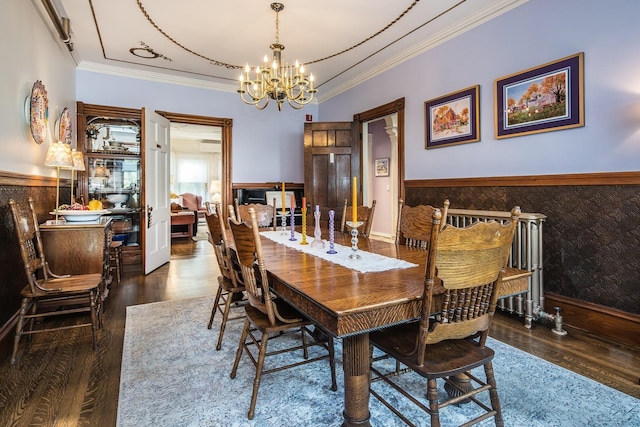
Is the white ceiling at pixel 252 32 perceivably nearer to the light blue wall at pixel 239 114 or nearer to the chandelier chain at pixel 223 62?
the chandelier chain at pixel 223 62

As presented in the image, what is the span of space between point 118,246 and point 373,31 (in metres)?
3.81

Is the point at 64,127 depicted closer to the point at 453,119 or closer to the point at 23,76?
the point at 23,76

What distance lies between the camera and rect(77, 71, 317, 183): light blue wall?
4.78m

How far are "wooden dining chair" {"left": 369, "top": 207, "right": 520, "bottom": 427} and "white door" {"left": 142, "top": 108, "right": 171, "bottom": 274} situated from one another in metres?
3.84

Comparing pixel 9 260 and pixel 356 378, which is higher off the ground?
pixel 9 260

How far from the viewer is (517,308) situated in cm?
276

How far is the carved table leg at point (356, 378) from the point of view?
1345mm

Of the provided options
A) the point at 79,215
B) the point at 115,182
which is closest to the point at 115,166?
the point at 115,182

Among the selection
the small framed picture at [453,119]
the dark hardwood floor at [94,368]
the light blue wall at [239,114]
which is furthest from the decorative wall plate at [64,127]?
the small framed picture at [453,119]

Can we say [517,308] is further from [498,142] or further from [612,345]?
[498,142]

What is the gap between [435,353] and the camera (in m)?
1.36

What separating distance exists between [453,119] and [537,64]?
2.91 ft

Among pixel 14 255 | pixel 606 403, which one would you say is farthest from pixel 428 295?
pixel 14 255

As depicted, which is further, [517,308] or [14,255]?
[517,308]
